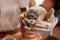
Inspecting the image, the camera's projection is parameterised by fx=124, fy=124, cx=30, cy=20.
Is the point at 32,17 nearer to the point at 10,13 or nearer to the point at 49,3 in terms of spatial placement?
the point at 10,13

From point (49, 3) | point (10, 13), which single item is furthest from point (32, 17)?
point (49, 3)

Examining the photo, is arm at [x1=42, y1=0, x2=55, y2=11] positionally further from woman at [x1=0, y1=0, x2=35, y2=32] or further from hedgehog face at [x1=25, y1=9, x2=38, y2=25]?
hedgehog face at [x1=25, y1=9, x2=38, y2=25]

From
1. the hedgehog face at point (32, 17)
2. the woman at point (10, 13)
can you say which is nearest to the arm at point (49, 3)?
the woman at point (10, 13)

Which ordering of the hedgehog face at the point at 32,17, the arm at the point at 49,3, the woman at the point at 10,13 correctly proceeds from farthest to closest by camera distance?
the arm at the point at 49,3 < the woman at the point at 10,13 < the hedgehog face at the point at 32,17

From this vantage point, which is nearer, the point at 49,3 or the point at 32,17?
the point at 32,17

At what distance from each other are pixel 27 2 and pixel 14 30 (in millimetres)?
363

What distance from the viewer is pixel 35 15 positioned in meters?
1.12

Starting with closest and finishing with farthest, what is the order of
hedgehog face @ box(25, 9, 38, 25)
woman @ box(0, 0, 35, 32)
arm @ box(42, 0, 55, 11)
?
hedgehog face @ box(25, 9, 38, 25), woman @ box(0, 0, 35, 32), arm @ box(42, 0, 55, 11)

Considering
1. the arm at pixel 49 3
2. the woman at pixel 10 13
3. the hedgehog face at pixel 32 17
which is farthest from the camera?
the arm at pixel 49 3

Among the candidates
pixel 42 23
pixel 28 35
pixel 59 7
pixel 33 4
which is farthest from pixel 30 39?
pixel 59 7

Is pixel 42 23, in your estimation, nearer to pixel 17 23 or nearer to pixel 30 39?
pixel 30 39

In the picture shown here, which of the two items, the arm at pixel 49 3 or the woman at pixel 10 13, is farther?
the arm at pixel 49 3

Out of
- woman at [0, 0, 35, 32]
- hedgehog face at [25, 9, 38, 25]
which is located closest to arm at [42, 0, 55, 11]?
woman at [0, 0, 35, 32]

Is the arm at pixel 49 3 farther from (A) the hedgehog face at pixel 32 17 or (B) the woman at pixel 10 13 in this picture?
(A) the hedgehog face at pixel 32 17
